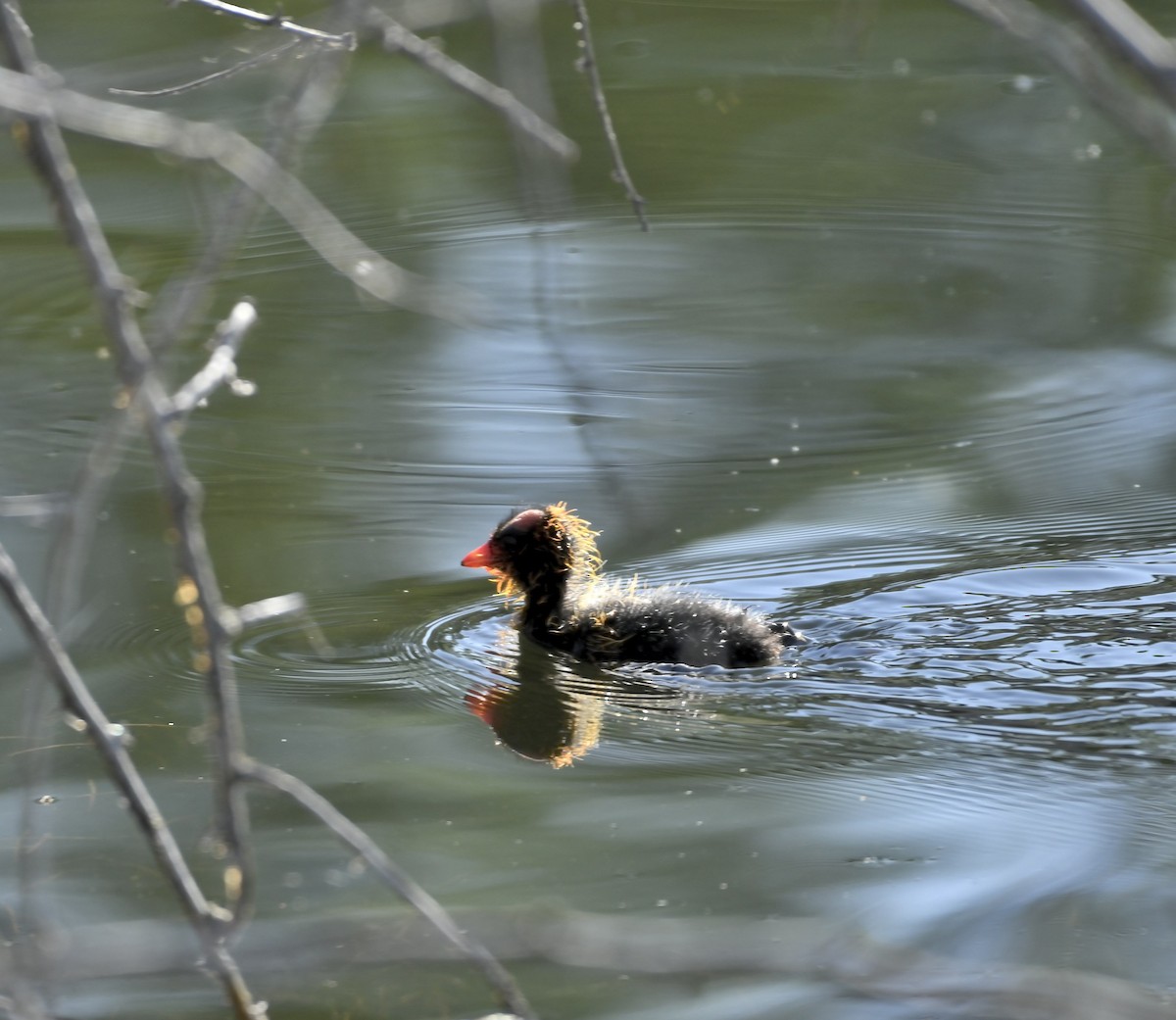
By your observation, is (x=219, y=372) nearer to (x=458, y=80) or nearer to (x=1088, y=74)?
(x=458, y=80)

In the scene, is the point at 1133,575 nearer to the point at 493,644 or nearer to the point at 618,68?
the point at 493,644

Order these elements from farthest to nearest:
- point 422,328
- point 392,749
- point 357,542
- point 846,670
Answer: point 422,328 → point 357,542 → point 846,670 → point 392,749

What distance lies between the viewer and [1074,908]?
3369 mm

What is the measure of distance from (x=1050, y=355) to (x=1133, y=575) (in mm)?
1948

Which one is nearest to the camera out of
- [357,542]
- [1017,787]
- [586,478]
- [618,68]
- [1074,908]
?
[1074,908]

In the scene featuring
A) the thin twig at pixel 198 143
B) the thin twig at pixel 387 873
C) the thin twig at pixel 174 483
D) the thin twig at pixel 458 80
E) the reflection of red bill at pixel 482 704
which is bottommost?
the thin twig at pixel 387 873

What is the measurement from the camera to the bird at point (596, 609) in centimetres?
474

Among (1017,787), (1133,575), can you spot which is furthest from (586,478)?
(1017,787)

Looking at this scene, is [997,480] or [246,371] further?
[246,371]

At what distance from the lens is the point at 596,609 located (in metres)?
5.08

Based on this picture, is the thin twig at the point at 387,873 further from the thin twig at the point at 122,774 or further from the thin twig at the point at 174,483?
the thin twig at the point at 122,774

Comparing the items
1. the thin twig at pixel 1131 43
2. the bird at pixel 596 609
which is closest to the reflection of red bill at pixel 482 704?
the bird at pixel 596 609

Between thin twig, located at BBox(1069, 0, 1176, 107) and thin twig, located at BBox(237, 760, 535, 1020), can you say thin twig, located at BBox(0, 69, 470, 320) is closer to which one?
thin twig, located at BBox(237, 760, 535, 1020)

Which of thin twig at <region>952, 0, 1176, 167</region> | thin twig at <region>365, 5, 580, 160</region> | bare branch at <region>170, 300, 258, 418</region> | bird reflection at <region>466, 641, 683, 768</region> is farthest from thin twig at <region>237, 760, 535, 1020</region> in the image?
bird reflection at <region>466, 641, 683, 768</region>
